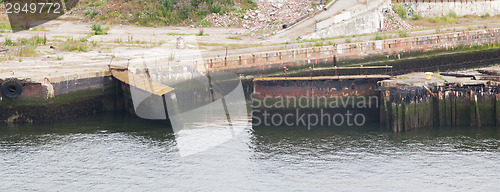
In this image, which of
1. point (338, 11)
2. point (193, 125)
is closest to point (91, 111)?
point (193, 125)

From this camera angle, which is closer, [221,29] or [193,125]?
[193,125]

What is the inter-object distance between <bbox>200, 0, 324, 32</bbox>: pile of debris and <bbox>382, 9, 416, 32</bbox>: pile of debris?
5.58 meters

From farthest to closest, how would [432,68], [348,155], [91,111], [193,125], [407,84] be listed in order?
1. [432,68]
2. [91,111]
3. [193,125]
4. [407,84]
5. [348,155]

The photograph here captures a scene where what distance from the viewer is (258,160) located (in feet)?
96.5

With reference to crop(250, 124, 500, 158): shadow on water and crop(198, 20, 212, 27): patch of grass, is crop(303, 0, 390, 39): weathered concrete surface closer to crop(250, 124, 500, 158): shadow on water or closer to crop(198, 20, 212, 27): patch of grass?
crop(198, 20, 212, 27): patch of grass

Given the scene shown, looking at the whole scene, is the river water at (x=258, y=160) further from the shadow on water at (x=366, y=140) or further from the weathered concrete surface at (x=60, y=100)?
the weathered concrete surface at (x=60, y=100)

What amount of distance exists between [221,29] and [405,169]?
30729 millimetres

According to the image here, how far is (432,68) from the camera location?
49375mm

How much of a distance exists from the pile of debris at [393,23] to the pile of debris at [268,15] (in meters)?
5.58

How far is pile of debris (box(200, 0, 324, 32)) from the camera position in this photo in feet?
182

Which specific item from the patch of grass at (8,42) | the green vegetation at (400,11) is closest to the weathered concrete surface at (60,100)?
the patch of grass at (8,42)

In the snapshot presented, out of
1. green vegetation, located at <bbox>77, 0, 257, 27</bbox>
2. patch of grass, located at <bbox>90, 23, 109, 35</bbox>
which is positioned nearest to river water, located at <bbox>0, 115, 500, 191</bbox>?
patch of grass, located at <bbox>90, 23, 109, 35</bbox>

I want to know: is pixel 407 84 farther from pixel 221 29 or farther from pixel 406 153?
pixel 221 29

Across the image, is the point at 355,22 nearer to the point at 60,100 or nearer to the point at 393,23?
the point at 393,23
